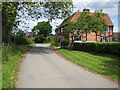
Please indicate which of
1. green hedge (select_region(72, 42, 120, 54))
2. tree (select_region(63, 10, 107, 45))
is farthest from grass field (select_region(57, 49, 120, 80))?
tree (select_region(63, 10, 107, 45))

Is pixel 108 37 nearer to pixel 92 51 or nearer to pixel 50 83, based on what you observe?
pixel 92 51

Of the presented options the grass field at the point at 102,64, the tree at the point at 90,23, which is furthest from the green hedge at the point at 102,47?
the tree at the point at 90,23

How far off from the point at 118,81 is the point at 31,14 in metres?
15.2

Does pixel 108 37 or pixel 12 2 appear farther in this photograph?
pixel 108 37

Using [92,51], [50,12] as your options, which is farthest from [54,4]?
[92,51]

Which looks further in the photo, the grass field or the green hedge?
the green hedge

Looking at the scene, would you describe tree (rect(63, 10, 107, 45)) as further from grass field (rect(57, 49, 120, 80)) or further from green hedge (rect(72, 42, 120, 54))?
grass field (rect(57, 49, 120, 80))

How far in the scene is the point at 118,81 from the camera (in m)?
6.21

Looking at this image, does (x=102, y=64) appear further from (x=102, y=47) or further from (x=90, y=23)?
(x=90, y=23)

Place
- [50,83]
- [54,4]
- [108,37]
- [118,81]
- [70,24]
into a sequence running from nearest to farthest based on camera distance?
[50,83] → [118,81] → [54,4] → [70,24] → [108,37]

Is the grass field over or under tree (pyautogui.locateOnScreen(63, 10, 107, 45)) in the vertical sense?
under

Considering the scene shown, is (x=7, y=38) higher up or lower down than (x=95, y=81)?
higher up

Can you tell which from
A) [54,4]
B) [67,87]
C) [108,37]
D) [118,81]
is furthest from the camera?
[108,37]

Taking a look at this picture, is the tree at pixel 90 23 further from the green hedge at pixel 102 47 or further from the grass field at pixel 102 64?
the grass field at pixel 102 64
